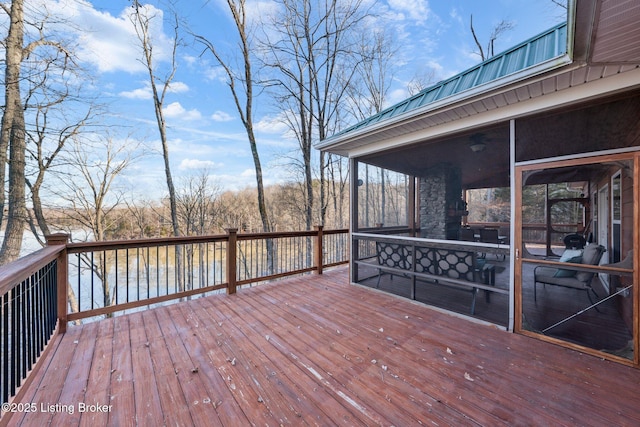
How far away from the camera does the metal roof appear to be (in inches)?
95.0

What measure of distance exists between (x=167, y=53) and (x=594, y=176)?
Result: 39.7ft

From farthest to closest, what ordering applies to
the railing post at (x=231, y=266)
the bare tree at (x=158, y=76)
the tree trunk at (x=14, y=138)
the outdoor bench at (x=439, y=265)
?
the bare tree at (x=158, y=76) < the tree trunk at (x=14, y=138) < the railing post at (x=231, y=266) < the outdoor bench at (x=439, y=265)

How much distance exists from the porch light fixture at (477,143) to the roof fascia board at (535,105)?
0.96 feet

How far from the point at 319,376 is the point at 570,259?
2.74 m

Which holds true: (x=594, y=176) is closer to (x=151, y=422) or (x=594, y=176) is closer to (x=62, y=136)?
(x=151, y=422)

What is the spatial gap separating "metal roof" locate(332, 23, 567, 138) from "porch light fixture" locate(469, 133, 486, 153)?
0.69m

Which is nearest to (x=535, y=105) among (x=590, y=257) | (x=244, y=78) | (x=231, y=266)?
(x=590, y=257)

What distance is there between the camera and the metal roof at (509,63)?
241cm

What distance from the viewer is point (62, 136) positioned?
7473mm

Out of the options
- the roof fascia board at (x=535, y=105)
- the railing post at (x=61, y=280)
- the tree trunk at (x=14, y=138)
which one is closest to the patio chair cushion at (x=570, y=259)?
the roof fascia board at (x=535, y=105)

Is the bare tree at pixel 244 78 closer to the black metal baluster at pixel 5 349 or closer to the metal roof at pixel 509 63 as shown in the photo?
the metal roof at pixel 509 63

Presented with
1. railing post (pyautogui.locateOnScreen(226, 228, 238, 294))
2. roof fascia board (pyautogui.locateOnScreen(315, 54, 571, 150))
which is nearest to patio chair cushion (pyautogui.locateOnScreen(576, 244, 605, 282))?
roof fascia board (pyautogui.locateOnScreen(315, 54, 571, 150))

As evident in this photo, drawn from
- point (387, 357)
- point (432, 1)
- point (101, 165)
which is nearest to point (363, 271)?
point (387, 357)
